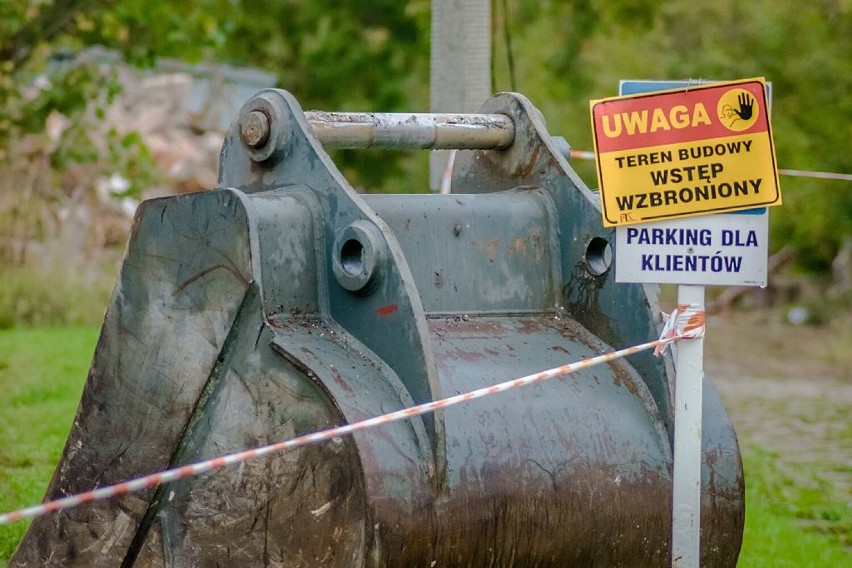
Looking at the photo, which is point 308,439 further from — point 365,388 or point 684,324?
point 684,324

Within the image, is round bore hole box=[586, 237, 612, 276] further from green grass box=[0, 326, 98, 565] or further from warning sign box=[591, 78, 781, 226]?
green grass box=[0, 326, 98, 565]

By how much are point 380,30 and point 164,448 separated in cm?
2737

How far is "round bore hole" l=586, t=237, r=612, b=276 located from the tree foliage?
228 inches

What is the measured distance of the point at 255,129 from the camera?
4.34 m

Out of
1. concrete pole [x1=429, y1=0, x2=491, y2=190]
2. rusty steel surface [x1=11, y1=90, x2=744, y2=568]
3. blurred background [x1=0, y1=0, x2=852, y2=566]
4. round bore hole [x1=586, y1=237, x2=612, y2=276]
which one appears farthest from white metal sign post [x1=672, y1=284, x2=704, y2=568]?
concrete pole [x1=429, y1=0, x2=491, y2=190]

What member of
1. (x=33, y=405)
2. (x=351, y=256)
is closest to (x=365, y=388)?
(x=351, y=256)

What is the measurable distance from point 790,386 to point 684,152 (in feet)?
35.3

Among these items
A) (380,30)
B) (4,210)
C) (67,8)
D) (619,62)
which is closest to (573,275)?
(67,8)

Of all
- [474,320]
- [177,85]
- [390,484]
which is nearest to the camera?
[390,484]

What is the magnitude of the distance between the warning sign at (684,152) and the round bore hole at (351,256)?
2.36ft

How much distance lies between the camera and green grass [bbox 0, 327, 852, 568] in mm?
6410

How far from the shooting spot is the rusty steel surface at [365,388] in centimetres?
381

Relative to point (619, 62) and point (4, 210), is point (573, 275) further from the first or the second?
point (619, 62)

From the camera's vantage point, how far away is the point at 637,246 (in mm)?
4234
